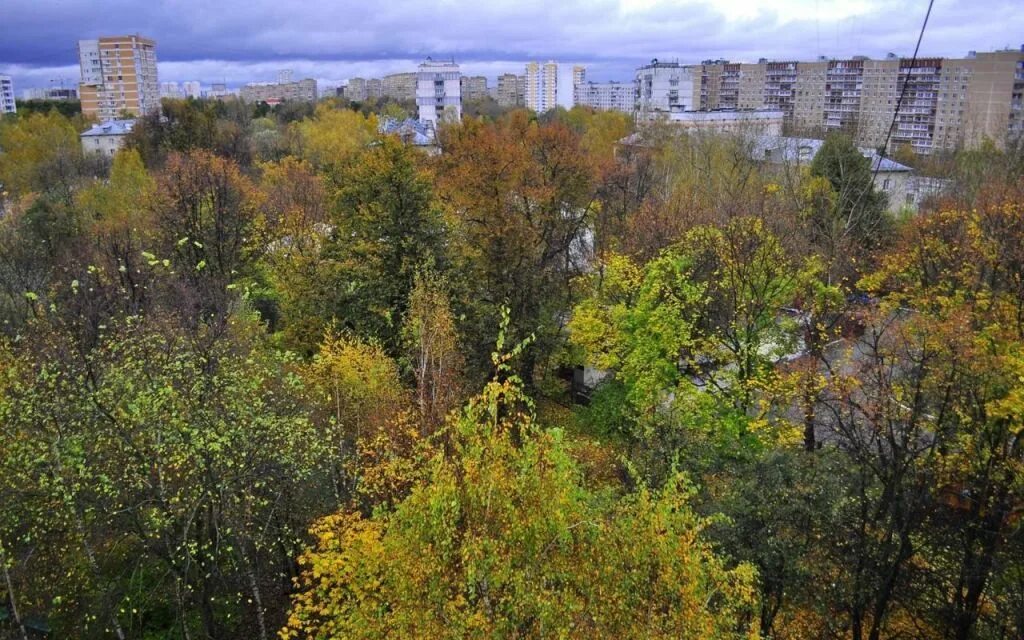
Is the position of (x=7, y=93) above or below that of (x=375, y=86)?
below

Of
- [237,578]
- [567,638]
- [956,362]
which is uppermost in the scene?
[956,362]

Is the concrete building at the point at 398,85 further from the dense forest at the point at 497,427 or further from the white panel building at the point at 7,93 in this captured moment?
the dense forest at the point at 497,427

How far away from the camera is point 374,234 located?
18.7m

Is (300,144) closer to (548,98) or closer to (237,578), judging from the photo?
(237,578)

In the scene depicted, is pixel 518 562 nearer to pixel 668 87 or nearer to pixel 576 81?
pixel 668 87

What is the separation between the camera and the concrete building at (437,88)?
271 ft

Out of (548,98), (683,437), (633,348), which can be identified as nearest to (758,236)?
(633,348)

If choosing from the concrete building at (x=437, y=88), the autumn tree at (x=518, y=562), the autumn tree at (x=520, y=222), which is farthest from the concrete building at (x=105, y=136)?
the autumn tree at (x=518, y=562)

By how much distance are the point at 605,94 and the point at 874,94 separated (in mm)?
100271

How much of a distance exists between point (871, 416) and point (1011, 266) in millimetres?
7779

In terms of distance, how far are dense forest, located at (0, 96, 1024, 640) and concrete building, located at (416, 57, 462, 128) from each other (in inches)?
2377

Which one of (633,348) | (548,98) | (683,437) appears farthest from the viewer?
(548,98)

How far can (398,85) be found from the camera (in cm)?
14000

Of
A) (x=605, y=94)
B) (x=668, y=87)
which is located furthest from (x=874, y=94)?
(x=605, y=94)
